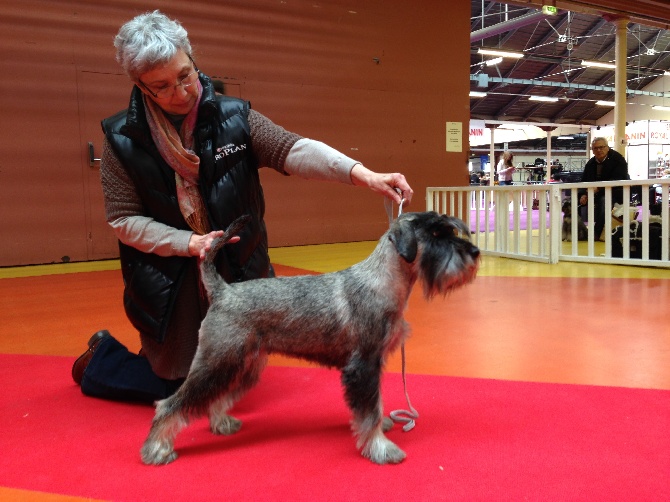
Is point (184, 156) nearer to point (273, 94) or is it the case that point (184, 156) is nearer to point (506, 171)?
point (273, 94)

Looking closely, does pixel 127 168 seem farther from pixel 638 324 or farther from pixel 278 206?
pixel 278 206

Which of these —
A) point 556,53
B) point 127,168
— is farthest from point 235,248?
point 556,53

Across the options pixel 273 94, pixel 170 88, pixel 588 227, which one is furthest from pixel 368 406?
pixel 273 94

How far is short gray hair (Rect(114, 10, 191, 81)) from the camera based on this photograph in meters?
1.69

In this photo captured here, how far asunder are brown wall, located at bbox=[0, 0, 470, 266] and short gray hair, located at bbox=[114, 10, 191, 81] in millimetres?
4967

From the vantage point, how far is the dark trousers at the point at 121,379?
210 centimetres

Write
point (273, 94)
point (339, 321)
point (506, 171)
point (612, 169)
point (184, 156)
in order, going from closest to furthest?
point (339, 321) < point (184, 156) < point (273, 94) < point (612, 169) < point (506, 171)

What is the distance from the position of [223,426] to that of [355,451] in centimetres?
47

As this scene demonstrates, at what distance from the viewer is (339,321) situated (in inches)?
61.8

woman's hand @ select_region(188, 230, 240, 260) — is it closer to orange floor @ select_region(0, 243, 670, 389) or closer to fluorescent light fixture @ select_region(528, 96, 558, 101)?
orange floor @ select_region(0, 243, 670, 389)

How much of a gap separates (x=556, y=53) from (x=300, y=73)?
1311 centimetres

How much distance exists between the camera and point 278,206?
24.7ft

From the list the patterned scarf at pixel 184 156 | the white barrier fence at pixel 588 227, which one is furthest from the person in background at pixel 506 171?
the patterned scarf at pixel 184 156

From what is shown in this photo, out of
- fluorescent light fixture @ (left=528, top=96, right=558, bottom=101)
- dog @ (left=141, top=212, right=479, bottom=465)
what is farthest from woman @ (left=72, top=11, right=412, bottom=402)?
fluorescent light fixture @ (left=528, top=96, right=558, bottom=101)
